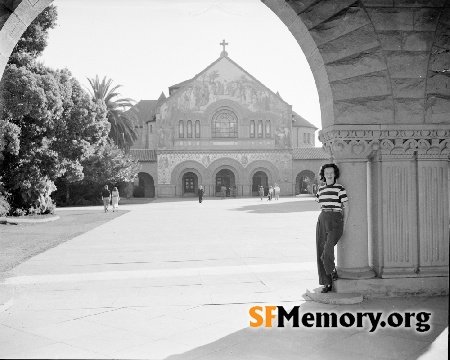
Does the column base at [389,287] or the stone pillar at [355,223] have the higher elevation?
the stone pillar at [355,223]

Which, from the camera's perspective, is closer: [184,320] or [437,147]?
[184,320]

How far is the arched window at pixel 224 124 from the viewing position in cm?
4769

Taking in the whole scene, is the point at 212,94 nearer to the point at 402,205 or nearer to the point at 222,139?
the point at 222,139

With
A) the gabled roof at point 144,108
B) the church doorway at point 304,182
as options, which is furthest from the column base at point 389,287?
the gabled roof at point 144,108

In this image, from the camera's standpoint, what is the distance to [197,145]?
4712cm

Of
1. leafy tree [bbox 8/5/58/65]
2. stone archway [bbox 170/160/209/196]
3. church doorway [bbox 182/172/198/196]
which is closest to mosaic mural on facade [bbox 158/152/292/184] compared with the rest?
stone archway [bbox 170/160/209/196]

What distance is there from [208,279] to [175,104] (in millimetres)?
41468

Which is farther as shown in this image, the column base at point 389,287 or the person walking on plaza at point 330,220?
the column base at point 389,287

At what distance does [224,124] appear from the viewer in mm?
47875

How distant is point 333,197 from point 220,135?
139 ft

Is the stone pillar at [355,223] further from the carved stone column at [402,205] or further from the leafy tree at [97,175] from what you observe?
the leafy tree at [97,175]

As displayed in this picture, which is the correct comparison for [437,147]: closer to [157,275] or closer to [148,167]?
[157,275]

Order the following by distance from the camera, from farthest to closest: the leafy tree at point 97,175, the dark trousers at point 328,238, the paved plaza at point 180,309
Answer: the leafy tree at point 97,175 < the dark trousers at point 328,238 < the paved plaza at point 180,309

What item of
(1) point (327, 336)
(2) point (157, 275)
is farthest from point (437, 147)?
(2) point (157, 275)
